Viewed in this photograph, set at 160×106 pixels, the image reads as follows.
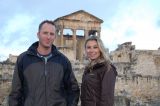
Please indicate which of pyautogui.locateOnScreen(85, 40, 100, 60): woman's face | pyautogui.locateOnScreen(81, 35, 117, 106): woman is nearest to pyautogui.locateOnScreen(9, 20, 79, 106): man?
pyautogui.locateOnScreen(81, 35, 117, 106): woman

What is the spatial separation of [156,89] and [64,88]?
20.6 meters

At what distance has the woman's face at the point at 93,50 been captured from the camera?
6.59 meters

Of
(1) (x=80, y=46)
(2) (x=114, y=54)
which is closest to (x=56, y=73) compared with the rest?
(2) (x=114, y=54)

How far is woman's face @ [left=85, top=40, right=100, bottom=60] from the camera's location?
6.59 meters

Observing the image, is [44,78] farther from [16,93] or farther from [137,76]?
[137,76]

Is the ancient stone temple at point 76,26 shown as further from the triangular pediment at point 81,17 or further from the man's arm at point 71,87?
the man's arm at point 71,87

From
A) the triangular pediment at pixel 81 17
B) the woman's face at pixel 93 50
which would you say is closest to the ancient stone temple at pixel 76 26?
the triangular pediment at pixel 81 17

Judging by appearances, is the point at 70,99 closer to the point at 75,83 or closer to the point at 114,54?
the point at 75,83

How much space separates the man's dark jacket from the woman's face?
515mm

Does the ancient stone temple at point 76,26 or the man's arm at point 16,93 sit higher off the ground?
the ancient stone temple at point 76,26

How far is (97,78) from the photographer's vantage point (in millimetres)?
6500

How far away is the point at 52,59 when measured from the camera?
6082 millimetres

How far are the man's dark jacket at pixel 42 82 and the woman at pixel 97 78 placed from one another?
0.31 m

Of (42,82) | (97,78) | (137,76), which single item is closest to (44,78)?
(42,82)
